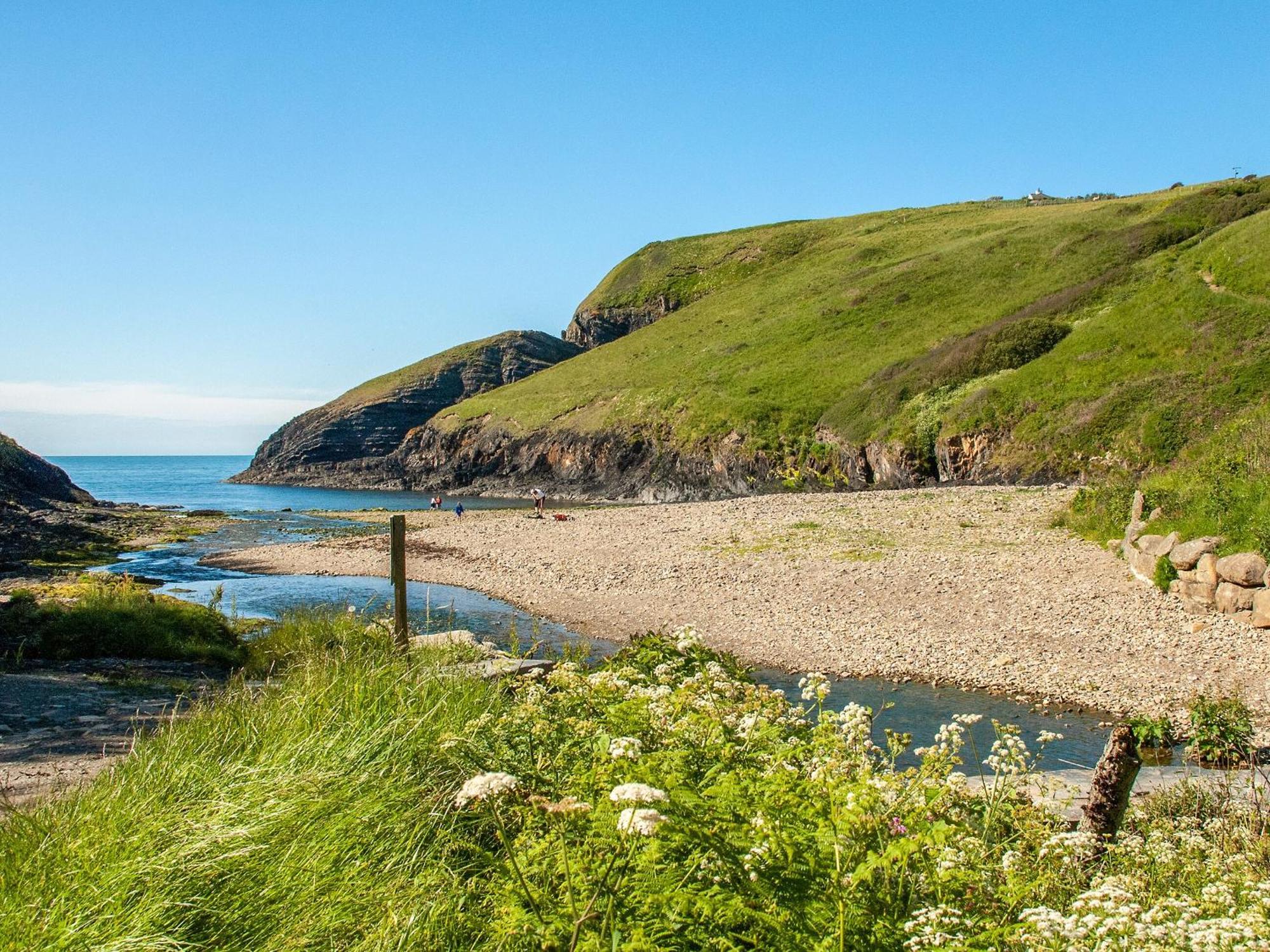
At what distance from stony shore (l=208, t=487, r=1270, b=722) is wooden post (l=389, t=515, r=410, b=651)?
7.78 meters

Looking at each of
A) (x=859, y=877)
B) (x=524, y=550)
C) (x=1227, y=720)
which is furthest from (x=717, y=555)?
(x=859, y=877)

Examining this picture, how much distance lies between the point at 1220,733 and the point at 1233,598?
6.66m

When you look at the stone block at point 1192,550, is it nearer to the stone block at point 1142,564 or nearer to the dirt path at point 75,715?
the stone block at point 1142,564

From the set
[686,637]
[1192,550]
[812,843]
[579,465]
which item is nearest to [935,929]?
[812,843]

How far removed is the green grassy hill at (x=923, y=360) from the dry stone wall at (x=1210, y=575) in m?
14.0

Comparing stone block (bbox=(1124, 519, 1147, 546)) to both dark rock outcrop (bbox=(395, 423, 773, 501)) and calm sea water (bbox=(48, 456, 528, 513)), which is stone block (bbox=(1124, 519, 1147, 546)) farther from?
calm sea water (bbox=(48, 456, 528, 513))

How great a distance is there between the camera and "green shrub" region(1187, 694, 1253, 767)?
9.02 metres

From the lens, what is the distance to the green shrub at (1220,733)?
29.6ft

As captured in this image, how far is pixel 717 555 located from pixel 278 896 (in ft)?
72.3

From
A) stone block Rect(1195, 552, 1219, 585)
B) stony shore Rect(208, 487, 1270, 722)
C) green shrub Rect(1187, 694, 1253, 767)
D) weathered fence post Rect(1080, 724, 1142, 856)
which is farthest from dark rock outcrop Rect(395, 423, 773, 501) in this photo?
weathered fence post Rect(1080, 724, 1142, 856)

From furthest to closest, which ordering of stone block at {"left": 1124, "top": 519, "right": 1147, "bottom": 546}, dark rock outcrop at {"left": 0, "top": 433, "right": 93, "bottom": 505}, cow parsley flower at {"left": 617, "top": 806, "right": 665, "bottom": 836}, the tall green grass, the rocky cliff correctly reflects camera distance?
the rocky cliff
dark rock outcrop at {"left": 0, "top": 433, "right": 93, "bottom": 505}
stone block at {"left": 1124, "top": 519, "right": 1147, "bottom": 546}
the tall green grass
cow parsley flower at {"left": 617, "top": 806, "right": 665, "bottom": 836}

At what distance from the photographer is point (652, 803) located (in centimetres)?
297

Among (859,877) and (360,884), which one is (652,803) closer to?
(859,877)

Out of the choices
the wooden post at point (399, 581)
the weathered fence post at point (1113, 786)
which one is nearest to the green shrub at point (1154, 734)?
the weathered fence post at point (1113, 786)
